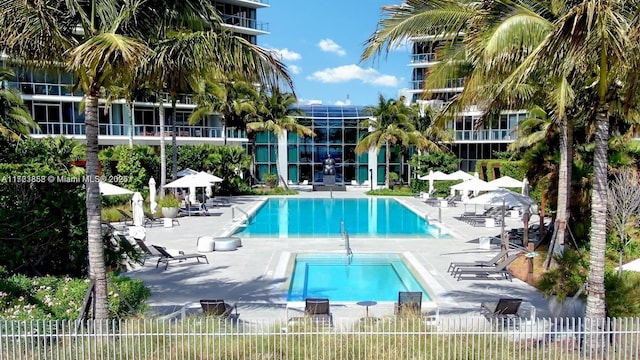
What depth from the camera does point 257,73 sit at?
7.45 metres

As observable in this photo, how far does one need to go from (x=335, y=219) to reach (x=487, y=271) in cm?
1499

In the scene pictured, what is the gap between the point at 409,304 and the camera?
9164mm

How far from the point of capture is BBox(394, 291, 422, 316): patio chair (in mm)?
8852

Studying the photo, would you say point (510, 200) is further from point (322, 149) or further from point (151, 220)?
point (322, 149)

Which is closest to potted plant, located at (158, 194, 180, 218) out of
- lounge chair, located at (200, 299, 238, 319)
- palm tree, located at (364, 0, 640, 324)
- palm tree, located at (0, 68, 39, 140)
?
palm tree, located at (0, 68, 39, 140)

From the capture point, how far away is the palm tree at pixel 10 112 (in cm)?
1844

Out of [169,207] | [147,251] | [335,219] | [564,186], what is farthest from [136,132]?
[564,186]

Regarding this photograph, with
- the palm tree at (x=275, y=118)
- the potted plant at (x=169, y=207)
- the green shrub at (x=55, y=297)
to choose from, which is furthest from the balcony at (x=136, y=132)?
the green shrub at (x=55, y=297)

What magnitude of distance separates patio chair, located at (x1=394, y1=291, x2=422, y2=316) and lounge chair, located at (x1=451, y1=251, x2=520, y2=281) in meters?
3.29

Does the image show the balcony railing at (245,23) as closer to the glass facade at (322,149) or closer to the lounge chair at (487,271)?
the glass facade at (322,149)

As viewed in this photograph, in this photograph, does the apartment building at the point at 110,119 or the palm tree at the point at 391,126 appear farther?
the palm tree at the point at 391,126

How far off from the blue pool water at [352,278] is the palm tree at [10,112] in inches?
474

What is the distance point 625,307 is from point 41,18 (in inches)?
390

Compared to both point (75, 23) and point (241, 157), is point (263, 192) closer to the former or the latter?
point (241, 157)
